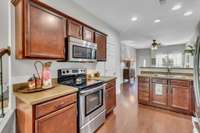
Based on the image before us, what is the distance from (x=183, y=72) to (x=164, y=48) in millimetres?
6937

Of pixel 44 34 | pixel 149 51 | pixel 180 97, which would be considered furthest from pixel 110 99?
pixel 149 51

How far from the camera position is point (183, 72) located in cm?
364

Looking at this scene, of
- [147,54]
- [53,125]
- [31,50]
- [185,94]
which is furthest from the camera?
[147,54]

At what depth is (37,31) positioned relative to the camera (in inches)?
66.7

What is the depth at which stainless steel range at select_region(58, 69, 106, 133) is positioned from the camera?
2.03 metres

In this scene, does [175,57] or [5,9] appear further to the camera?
[175,57]

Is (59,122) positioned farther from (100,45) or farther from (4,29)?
(100,45)

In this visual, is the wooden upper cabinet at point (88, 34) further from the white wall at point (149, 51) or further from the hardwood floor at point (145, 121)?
the white wall at point (149, 51)

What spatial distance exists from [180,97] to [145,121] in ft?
3.94

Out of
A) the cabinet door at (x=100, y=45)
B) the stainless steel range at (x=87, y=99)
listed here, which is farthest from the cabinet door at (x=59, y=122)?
the cabinet door at (x=100, y=45)

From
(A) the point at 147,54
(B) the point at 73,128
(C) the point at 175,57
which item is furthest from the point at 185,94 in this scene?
(A) the point at 147,54

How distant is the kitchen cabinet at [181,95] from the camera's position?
3.09 meters

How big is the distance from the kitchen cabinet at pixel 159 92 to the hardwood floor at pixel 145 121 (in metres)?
0.22

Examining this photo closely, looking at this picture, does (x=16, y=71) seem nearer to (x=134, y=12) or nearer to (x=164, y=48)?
(x=134, y=12)
